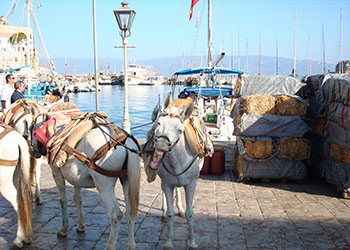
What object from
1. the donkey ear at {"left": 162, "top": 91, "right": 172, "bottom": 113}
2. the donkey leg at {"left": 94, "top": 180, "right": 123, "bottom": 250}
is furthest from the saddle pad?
the donkey leg at {"left": 94, "top": 180, "right": 123, "bottom": 250}

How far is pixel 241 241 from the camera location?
183 inches

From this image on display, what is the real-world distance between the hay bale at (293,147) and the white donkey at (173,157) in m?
3.28

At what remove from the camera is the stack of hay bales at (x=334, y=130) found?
20.5 ft

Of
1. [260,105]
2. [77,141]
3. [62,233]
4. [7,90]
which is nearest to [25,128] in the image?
[62,233]

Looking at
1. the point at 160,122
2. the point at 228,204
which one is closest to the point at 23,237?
the point at 160,122

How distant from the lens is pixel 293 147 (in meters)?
7.28

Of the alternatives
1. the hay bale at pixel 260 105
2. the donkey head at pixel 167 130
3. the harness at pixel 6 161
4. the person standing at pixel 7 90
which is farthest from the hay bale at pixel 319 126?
the person standing at pixel 7 90

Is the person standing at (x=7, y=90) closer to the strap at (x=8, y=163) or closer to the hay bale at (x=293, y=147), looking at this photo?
the strap at (x=8, y=163)

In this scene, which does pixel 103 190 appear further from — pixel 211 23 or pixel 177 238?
pixel 211 23

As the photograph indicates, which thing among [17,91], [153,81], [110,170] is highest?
[153,81]

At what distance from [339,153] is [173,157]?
399 centimetres

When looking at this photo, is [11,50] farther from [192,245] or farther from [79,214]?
[192,245]

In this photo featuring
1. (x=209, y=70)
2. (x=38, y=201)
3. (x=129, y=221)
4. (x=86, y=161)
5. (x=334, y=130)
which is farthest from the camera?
(x=209, y=70)

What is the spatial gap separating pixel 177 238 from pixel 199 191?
2.24 m
